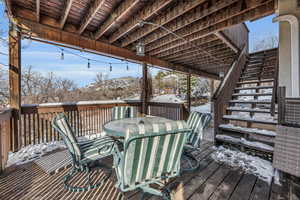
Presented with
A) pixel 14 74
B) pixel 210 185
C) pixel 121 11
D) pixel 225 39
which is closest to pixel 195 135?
pixel 210 185

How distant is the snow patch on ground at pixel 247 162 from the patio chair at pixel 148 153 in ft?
5.29

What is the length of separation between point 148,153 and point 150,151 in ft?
0.09

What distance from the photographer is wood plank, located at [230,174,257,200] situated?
1626mm

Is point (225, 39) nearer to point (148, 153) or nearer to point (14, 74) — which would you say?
point (148, 153)

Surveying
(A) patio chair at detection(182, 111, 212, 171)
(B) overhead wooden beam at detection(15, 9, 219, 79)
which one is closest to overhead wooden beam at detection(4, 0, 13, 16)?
(B) overhead wooden beam at detection(15, 9, 219, 79)

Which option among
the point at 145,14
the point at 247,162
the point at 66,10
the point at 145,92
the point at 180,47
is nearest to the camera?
the point at 247,162

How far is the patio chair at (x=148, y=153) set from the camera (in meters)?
1.15

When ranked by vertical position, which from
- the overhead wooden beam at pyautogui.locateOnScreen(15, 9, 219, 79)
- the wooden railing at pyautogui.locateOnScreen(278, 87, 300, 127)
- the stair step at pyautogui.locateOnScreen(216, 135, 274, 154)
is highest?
the overhead wooden beam at pyautogui.locateOnScreen(15, 9, 219, 79)

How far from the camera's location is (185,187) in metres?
1.79

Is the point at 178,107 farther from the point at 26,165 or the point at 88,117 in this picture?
the point at 26,165

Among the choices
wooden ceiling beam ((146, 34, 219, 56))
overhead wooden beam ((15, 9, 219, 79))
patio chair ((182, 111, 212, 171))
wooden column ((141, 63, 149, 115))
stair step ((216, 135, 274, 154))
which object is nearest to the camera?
patio chair ((182, 111, 212, 171))

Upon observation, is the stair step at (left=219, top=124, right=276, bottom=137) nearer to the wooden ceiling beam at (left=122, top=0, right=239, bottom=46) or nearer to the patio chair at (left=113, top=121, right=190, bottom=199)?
the patio chair at (left=113, top=121, right=190, bottom=199)

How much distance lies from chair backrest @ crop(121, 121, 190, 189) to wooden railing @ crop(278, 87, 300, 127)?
77.4 inches

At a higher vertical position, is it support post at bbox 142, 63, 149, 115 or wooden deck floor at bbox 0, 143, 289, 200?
support post at bbox 142, 63, 149, 115
